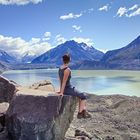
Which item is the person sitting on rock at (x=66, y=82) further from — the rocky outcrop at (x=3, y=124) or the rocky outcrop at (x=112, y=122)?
the rocky outcrop at (x=112, y=122)

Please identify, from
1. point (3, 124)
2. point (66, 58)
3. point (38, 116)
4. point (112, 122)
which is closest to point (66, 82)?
point (66, 58)

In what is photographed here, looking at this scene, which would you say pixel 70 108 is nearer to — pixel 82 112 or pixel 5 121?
pixel 82 112

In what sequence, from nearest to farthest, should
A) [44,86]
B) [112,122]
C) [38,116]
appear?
[38,116] → [44,86] → [112,122]

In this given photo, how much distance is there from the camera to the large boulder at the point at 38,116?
12.8 metres

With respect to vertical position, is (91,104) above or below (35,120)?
below

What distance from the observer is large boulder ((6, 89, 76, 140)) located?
12836 millimetres

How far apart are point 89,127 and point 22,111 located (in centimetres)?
1293

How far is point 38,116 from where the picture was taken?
42.4ft

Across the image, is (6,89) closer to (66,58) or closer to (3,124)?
(3,124)

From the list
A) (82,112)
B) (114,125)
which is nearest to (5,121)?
(82,112)

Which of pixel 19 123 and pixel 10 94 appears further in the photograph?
pixel 10 94

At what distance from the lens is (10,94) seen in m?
16.3

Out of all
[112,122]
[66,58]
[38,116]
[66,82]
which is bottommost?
[112,122]

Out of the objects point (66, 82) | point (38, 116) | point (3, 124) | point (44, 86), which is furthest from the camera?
point (44, 86)
